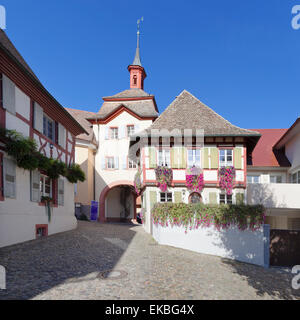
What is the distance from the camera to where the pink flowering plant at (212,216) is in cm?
1137

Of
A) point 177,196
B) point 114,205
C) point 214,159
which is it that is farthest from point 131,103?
point 177,196

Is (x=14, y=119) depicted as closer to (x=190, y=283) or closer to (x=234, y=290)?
(x=190, y=283)

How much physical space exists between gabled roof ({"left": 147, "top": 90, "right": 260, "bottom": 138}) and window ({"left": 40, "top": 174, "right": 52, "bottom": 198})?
671 centimetres

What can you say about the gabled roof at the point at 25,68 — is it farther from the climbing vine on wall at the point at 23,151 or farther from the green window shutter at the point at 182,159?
the green window shutter at the point at 182,159

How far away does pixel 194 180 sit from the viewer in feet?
51.0

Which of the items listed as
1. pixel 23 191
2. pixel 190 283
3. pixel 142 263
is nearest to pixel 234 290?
pixel 190 283

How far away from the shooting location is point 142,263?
8.33 meters

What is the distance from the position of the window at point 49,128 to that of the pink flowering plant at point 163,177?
5.98 m

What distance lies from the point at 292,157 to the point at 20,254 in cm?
1791

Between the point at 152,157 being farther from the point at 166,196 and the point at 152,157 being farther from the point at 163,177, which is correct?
the point at 166,196

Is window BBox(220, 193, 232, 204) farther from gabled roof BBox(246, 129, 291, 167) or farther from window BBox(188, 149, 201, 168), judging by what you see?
gabled roof BBox(246, 129, 291, 167)

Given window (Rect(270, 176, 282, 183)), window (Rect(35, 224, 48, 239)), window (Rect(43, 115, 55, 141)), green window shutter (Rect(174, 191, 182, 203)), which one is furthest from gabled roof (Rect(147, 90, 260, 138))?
window (Rect(35, 224, 48, 239))

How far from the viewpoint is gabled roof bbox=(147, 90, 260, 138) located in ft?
52.0

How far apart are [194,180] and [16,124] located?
976 cm
